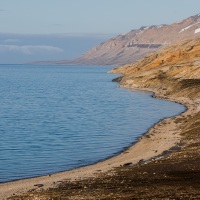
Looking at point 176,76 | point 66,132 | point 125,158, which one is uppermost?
point 176,76

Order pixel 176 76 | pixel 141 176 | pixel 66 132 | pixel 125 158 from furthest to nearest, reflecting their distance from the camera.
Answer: pixel 176 76, pixel 66 132, pixel 125 158, pixel 141 176

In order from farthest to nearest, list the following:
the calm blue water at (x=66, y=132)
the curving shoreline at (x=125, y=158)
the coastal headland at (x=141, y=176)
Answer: the calm blue water at (x=66, y=132), the curving shoreline at (x=125, y=158), the coastal headland at (x=141, y=176)

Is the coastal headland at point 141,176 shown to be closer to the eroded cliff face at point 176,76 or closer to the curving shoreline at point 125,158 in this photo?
the curving shoreline at point 125,158

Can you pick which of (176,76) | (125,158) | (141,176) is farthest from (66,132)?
(176,76)

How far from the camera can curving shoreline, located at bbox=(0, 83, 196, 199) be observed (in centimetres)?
2733

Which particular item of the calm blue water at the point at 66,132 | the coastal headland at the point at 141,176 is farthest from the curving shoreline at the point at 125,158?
the calm blue water at the point at 66,132

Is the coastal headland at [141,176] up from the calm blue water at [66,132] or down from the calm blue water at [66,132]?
up

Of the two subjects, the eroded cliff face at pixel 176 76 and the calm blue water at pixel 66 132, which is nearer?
the calm blue water at pixel 66 132

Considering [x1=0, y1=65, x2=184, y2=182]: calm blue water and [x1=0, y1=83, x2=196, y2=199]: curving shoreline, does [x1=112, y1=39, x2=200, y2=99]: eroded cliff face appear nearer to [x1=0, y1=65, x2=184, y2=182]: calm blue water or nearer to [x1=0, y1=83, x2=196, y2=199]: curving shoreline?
[x1=0, y1=65, x2=184, y2=182]: calm blue water

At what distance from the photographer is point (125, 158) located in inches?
1425

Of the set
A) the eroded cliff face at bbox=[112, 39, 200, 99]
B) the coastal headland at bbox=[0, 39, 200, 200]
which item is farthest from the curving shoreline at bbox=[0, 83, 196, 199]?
the eroded cliff face at bbox=[112, 39, 200, 99]

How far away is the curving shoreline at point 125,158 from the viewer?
89.7 ft

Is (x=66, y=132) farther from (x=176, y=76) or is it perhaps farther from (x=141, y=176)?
(x=176, y=76)

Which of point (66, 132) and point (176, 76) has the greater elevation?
point (176, 76)
